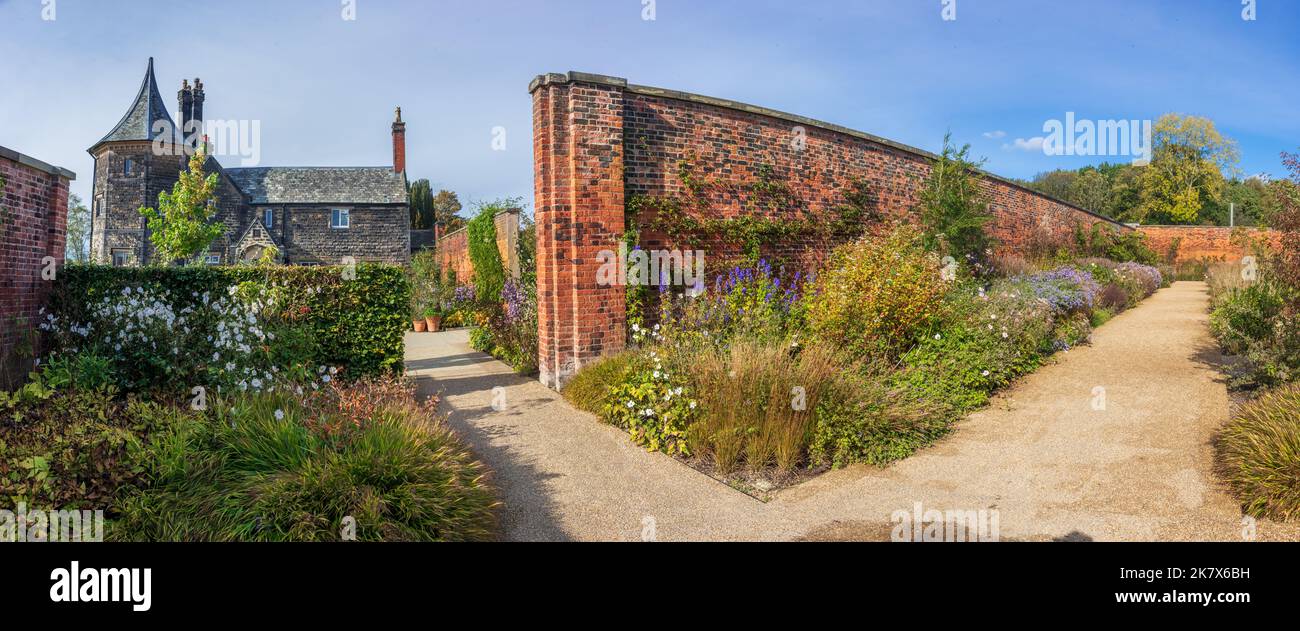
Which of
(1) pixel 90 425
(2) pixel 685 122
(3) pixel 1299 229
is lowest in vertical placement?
(1) pixel 90 425

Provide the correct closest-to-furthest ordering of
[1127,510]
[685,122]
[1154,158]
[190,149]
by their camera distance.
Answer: [1127,510], [685,122], [190,149], [1154,158]

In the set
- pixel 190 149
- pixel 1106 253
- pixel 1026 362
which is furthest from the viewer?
pixel 190 149

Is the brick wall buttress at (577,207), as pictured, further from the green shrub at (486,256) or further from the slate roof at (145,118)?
the slate roof at (145,118)

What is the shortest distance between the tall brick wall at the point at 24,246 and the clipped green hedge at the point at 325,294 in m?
0.26

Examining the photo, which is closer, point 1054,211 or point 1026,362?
point 1026,362

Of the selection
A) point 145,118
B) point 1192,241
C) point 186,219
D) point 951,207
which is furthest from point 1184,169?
point 145,118

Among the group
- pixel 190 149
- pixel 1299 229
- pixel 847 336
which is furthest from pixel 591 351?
pixel 190 149

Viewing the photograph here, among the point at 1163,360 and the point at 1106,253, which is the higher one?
the point at 1106,253

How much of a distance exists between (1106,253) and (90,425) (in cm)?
2756

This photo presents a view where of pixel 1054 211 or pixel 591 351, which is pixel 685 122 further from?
pixel 1054 211

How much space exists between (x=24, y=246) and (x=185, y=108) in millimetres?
30435

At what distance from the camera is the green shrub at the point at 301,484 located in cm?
395

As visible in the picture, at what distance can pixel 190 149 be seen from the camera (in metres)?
31.2

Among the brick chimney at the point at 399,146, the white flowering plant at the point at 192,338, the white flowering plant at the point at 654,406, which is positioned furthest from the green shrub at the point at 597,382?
the brick chimney at the point at 399,146
